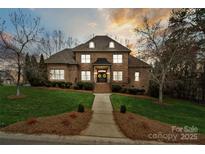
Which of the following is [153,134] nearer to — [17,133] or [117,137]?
[117,137]

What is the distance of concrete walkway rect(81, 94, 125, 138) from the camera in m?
5.00

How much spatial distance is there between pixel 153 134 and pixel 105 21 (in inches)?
161

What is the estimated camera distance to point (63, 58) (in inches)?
503

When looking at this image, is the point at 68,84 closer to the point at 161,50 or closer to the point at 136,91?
the point at 136,91

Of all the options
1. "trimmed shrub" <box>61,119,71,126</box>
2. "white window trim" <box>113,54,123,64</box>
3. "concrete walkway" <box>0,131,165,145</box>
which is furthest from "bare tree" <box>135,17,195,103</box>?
"trimmed shrub" <box>61,119,71,126</box>

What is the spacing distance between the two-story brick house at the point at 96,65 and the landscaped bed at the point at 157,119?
183 inches

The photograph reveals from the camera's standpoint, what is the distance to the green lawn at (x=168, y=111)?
20.1 ft

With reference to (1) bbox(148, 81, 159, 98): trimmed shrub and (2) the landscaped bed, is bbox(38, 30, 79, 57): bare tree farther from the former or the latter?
(1) bbox(148, 81, 159, 98): trimmed shrub

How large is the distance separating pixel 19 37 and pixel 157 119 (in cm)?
686

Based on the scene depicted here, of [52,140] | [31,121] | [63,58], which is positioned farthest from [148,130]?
[63,58]

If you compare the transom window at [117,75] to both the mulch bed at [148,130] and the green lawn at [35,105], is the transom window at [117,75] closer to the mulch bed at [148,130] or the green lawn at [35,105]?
the green lawn at [35,105]
